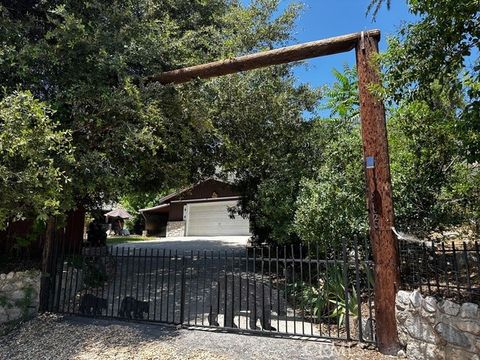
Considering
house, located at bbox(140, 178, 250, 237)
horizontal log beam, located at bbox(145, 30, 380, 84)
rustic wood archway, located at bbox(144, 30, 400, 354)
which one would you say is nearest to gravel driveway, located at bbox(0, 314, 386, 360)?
rustic wood archway, located at bbox(144, 30, 400, 354)

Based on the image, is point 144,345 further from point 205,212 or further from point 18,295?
point 205,212

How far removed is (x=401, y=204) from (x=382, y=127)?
1765 millimetres

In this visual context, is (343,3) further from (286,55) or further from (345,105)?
(286,55)

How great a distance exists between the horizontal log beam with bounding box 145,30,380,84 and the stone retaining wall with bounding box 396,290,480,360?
3932 millimetres

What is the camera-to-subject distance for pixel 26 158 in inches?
217

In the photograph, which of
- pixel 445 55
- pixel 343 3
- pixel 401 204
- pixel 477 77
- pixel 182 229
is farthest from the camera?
pixel 182 229

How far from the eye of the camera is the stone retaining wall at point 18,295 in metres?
6.55

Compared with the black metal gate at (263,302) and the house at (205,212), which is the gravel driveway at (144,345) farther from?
the house at (205,212)

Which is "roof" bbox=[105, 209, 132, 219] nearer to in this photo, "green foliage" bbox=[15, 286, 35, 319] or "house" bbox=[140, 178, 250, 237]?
"house" bbox=[140, 178, 250, 237]

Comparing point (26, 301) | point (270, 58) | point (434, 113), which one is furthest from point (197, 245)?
point (434, 113)

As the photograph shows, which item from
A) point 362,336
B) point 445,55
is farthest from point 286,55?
point 362,336

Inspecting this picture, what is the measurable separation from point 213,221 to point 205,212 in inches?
41.0

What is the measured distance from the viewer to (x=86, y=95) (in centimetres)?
675

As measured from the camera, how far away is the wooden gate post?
16.5ft
